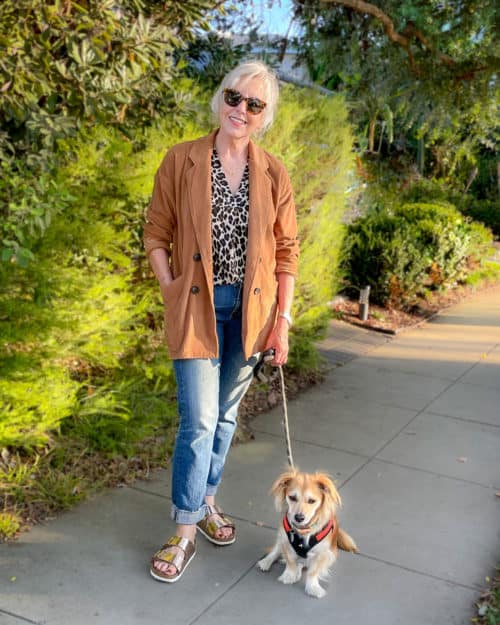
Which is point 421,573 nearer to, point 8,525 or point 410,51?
point 8,525

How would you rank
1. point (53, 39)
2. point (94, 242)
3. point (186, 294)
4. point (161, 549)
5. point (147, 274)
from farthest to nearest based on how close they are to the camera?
point (147, 274) → point (94, 242) → point (53, 39) → point (161, 549) → point (186, 294)

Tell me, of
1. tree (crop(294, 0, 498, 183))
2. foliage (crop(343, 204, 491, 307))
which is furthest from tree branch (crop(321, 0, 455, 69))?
foliage (crop(343, 204, 491, 307))

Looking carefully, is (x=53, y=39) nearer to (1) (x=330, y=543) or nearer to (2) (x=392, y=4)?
(1) (x=330, y=543)

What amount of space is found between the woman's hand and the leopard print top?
0.33m

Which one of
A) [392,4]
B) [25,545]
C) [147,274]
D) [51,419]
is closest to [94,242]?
[147,274]

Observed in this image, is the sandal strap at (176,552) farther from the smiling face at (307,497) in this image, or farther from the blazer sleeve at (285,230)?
the blazer sleeve at (285,230)

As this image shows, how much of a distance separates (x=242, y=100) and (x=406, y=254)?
6612mm

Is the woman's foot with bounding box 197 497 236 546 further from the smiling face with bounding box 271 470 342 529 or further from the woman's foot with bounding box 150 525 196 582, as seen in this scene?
the smiling face with bounding box 271 470 342 529

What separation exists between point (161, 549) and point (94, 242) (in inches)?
70.7

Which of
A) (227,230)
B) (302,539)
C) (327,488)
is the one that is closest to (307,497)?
(327,488)

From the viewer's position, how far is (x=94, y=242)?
4352 mm

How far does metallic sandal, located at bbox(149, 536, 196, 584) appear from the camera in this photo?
342 centimetres

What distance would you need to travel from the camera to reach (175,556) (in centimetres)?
347

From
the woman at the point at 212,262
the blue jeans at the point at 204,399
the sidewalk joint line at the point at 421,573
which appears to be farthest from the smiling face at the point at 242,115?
the sidewalk joint line at the point at 421,573
